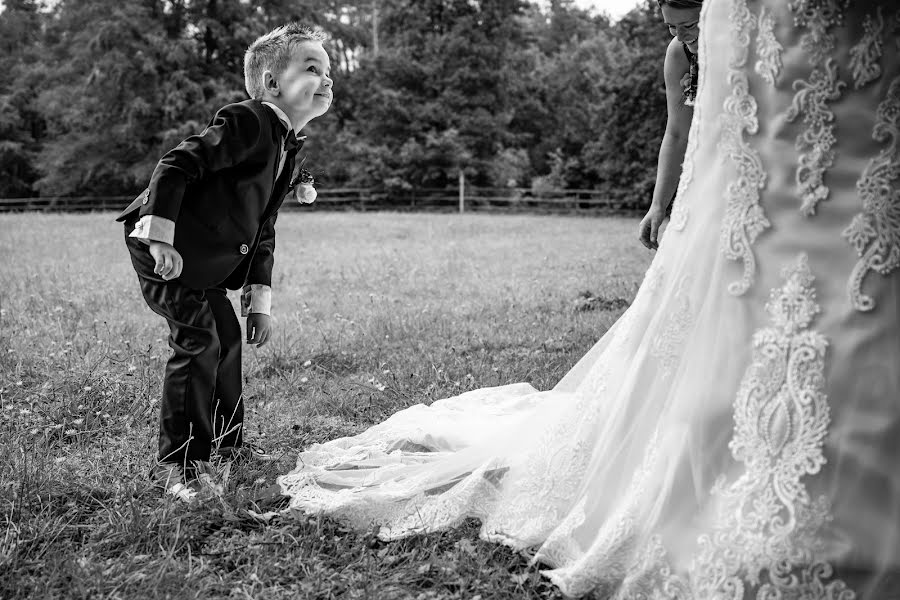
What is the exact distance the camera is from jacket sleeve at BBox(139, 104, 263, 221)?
8.88 ft

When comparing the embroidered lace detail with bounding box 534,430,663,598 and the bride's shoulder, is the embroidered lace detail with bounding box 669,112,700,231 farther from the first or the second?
the bride's shoulder

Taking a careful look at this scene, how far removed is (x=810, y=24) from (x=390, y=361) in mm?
3518

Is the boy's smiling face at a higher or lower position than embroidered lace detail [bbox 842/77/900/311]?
higher

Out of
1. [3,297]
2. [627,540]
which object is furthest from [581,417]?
[3,297]

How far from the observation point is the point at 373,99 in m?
32.8

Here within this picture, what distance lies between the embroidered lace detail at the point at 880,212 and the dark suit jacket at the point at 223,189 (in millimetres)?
2013

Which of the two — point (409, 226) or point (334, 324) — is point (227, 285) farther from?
point (409, 226)

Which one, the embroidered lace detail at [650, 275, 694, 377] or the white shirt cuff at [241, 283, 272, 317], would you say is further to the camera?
the white shirt cuff at [241, 283, 272, 317]

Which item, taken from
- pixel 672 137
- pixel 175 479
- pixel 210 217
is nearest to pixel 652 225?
pixel 672 137

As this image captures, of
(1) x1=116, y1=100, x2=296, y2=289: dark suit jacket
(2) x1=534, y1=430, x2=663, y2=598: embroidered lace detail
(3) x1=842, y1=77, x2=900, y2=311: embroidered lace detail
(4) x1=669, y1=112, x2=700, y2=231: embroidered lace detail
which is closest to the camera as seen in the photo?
(3) x1=842, y1=77, x2=900, y2=311: embroidered lace detail

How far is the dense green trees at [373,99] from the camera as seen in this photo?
2975 cm

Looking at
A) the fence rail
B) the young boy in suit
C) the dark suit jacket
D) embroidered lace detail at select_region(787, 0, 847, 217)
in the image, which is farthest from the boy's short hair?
the fence rail

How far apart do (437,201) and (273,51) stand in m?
27.9

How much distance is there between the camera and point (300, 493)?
9.43 ft
